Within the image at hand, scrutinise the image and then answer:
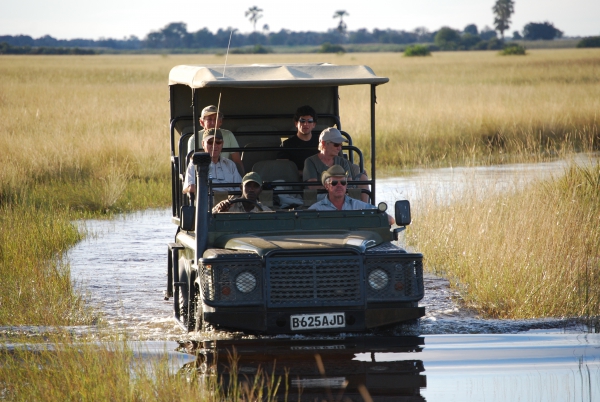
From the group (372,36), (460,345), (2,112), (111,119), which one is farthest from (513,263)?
(372,36)

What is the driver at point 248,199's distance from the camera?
704 centimetres

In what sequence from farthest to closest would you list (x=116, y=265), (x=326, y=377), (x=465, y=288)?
1. (x=116, y=265)
2. (x=465, y=288)
3. (x=326, y=377)

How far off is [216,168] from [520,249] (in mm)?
3198

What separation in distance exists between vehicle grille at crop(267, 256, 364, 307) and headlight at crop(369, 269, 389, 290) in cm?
12

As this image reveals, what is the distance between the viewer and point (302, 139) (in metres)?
8.41

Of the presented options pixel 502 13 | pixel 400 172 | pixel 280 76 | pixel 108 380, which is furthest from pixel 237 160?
pixel 502 13

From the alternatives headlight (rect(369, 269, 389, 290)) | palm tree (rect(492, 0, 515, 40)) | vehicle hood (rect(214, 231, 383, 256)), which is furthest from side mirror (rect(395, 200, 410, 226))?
palm tree (rect(492, 0, 515, 40))

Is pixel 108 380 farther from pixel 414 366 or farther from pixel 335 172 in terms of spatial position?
pixel 335 172

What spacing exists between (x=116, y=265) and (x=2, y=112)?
13.9m

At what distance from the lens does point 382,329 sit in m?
6.52

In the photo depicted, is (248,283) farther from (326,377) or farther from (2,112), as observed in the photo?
(2,112)

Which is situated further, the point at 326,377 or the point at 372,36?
the point at 372,36

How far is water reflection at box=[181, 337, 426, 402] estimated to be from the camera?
5.54m

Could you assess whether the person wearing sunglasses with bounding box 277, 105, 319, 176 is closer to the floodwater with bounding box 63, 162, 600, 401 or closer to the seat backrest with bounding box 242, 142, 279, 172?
the seat backrest with bounding box 242, 142, 279, 172
